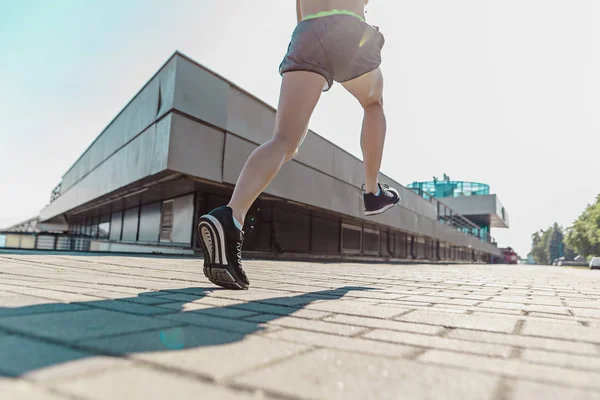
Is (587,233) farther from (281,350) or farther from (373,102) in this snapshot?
(281,350)

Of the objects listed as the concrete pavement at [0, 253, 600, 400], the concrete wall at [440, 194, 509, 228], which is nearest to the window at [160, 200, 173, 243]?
the concrete pavement at [0, 253, 600, 400]

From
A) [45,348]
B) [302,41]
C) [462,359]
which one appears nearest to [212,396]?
[45,348]

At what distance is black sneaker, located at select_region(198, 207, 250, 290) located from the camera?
195 centimetres

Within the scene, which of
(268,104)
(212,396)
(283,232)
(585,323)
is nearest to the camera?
(212,396)

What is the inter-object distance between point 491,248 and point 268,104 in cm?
4597

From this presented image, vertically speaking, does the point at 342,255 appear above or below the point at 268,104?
below

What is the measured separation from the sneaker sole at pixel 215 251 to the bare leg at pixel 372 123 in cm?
140

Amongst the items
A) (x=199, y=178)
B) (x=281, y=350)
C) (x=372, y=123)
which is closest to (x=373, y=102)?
(x=372, y=123)

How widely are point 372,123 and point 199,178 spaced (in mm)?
5037

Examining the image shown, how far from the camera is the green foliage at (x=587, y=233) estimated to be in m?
42.4

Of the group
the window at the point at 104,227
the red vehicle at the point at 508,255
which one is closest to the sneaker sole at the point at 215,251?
the window at the point at 104,227

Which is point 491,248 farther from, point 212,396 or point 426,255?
point 212,396

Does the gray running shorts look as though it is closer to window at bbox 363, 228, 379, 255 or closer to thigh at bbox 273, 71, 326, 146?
thigh at bbox 273, 71, 326, 146

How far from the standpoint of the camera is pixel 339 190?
11.7 meters
